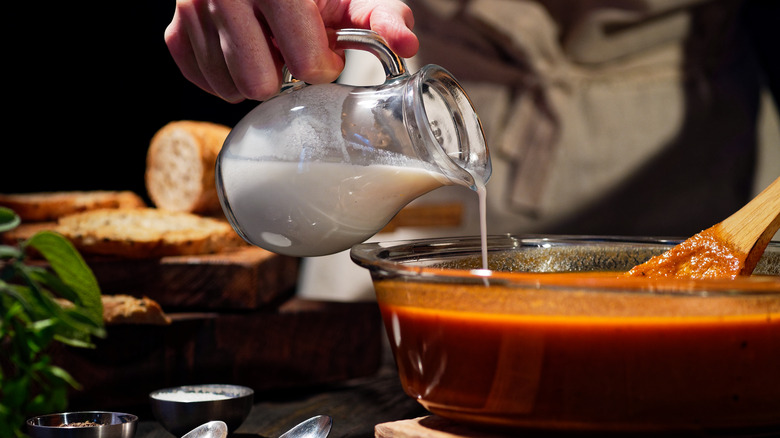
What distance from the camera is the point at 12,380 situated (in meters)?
0.44

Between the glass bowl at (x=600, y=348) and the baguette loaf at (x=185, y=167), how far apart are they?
1.00 m

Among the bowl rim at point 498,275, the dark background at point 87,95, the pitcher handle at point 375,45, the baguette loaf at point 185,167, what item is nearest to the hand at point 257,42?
the pitcher handle at point 375,45

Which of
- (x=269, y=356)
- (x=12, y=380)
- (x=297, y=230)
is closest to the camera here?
(x=12, y=380)

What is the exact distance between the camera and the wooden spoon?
27.7 inches

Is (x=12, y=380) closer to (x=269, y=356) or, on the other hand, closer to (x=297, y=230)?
(x=297, y=230)

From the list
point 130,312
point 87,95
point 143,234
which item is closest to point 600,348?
point 130,312

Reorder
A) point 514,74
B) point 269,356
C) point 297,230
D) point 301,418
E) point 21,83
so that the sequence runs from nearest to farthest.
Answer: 1. point 297,230
2. point 301,418
3. point 269,356
4. point 514,74
5. point 21,83

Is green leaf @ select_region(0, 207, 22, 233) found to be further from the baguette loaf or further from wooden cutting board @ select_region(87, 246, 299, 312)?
the baguette loaf

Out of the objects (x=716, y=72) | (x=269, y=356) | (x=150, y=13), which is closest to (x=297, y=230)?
(x=269, y=356)

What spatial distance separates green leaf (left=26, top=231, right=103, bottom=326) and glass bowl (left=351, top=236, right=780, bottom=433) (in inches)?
7.9

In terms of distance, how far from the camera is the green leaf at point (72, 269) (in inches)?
18.9

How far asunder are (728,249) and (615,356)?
0.26m

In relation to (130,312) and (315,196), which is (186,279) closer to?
(130,312)

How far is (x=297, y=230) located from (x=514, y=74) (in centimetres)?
101
